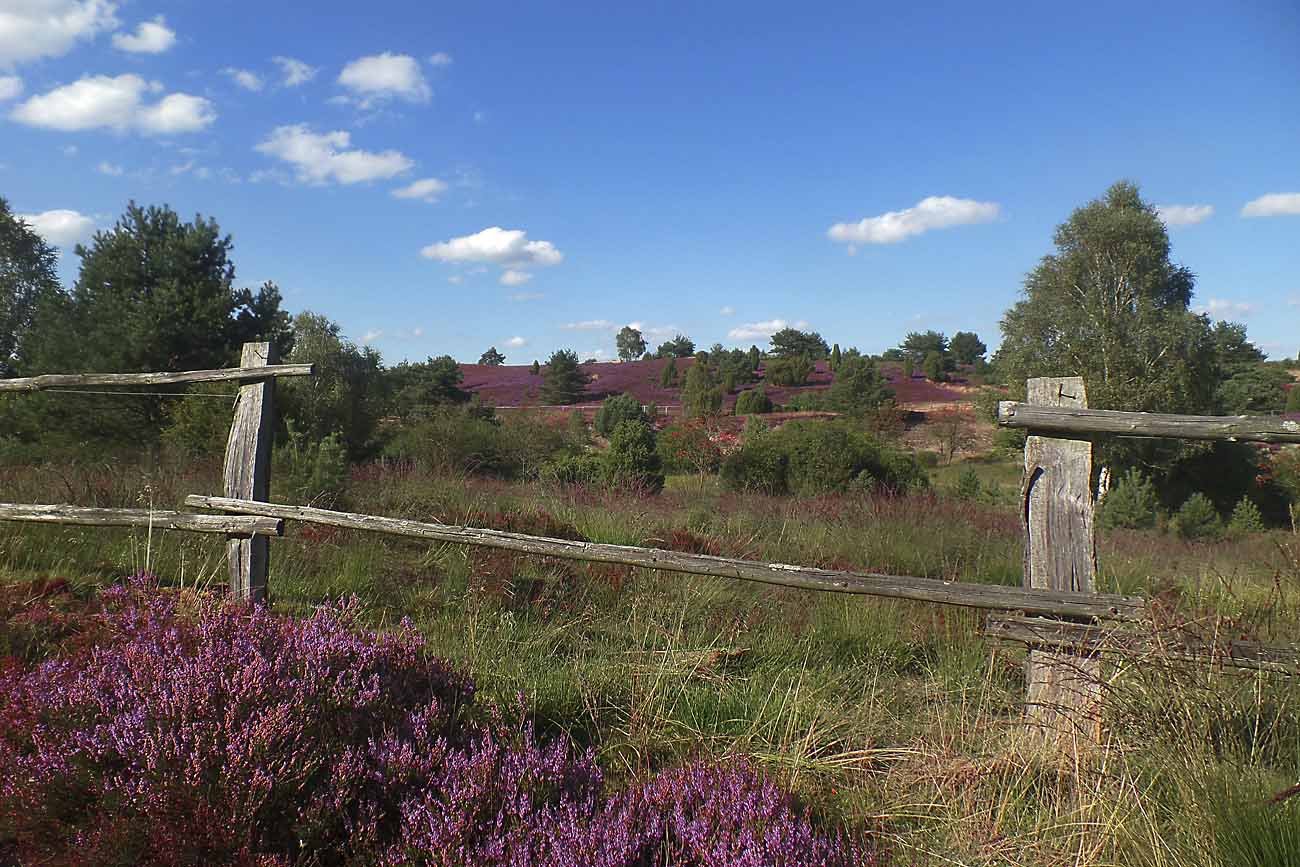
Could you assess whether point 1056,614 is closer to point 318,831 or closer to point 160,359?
point 318,831

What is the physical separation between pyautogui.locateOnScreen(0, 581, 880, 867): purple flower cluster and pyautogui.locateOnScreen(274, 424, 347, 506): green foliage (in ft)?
14.7

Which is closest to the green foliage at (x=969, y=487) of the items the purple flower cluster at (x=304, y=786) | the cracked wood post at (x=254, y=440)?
the cracked wood post at (x=254, y=440)

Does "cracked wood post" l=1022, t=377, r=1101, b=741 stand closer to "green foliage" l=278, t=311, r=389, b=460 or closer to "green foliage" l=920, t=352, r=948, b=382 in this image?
"green foliage" l=278, t=311, r=389, b=460

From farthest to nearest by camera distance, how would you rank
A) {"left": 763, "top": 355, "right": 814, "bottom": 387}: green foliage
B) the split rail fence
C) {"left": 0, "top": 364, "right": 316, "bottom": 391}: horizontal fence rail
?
{"left": 763, "top": 355, "right": 814, "bottom": 387}: green foliage < {"left": 0, "top": 364, "right": 316, "bottom": 391}: horizontal fence rail < the split rail fence

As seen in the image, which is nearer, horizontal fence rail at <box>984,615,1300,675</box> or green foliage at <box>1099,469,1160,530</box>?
horizontal fence rail at <box>984,615,1300,675</box>

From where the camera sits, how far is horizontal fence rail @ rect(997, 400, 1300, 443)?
291cm

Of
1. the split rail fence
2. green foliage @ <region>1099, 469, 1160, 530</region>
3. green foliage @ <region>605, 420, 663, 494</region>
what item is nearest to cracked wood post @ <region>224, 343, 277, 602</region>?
the split rail fence

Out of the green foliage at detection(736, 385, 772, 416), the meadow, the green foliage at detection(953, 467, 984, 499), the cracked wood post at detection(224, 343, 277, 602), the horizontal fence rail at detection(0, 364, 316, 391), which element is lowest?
the green foliage at detection(953, 467, 984, 499)

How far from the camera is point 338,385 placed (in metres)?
21.9

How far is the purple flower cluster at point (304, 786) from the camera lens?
74.0 inches

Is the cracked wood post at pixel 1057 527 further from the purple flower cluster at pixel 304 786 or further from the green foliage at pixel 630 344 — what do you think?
the green foliage at pixel 630 344

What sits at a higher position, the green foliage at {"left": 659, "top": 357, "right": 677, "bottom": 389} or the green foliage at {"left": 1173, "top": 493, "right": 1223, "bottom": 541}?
the green foliage at {"left": 659, "top": 357, "right": 677, "bottom": 389}

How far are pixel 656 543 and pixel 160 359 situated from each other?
14696 mm

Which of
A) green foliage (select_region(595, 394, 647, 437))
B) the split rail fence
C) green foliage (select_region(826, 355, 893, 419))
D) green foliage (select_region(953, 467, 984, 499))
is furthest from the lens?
green foliage (select_region(826, 355, 893, 419))
